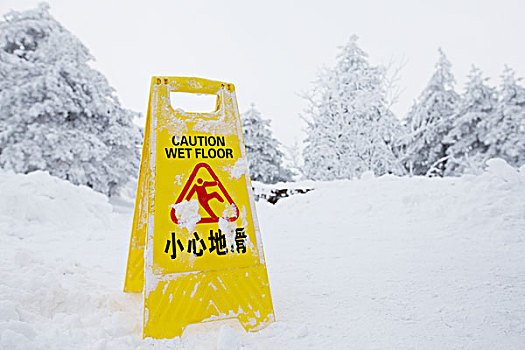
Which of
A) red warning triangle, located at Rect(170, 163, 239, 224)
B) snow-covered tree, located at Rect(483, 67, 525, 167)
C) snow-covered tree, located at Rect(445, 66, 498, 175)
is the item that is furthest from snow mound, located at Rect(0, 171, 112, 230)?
snow-covered tree, located at Rect(483, 67, 525, 167)

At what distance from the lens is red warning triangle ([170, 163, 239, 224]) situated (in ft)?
6.53

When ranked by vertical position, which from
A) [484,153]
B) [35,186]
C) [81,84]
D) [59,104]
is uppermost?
[81,84]

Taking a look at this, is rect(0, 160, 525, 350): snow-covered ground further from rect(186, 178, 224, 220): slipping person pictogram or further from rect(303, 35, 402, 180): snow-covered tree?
rect(303, 35, 402, 180): snow-covered tree

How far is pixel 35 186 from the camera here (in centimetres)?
568

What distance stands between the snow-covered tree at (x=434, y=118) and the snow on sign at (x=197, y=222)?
55.4 ft

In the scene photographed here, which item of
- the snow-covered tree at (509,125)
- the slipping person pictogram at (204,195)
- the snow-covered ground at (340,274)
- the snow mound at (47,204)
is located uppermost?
the snow-covered tree at (509,125)

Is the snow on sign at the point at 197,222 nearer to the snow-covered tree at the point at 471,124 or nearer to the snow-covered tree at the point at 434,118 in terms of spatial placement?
the snow-covered tree at the point at 471,124

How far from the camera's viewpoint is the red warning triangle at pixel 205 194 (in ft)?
6.53

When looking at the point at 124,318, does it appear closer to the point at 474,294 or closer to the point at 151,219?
the point at 151,219

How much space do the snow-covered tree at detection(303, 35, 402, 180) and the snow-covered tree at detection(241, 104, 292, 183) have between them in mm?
3849

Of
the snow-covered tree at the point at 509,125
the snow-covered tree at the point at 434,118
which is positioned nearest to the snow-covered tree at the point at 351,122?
the snow-covered tree at the point at 434,118

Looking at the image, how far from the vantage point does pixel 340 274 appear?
274 cm

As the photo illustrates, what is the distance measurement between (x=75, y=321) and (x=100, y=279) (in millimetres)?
962

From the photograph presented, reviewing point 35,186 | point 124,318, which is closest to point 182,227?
point 124,318
